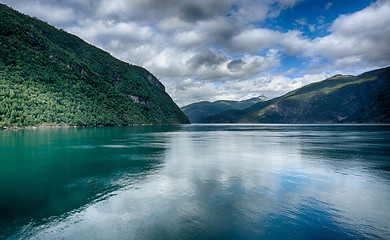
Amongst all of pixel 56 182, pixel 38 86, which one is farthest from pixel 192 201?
pixel 38 86

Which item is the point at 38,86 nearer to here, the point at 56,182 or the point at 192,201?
the point at 56,182

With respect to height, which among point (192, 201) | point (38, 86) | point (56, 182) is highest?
point (38, 86)

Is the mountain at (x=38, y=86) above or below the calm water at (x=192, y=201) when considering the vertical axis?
above

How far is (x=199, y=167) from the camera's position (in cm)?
2867

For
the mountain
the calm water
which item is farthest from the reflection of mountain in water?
the mountain

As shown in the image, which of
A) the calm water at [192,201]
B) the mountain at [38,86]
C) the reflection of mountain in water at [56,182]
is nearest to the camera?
the calm water at [192,201]

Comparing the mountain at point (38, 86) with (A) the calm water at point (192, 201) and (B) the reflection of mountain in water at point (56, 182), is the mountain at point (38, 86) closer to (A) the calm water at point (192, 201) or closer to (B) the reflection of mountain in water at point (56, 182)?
(B) the reflection of mountain in water at point (56, 182)

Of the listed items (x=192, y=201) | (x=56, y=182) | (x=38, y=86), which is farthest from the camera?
(x=38, y=86)

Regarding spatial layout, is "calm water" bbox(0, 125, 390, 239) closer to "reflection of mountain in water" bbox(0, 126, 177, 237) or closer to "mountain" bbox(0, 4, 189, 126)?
"reflection of mountain in water" bbox(0, 126, 177, 237)

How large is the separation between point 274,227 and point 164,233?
6444 millimetres

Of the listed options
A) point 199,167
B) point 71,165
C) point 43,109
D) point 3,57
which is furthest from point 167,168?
point 3,57

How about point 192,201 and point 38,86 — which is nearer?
point 192,201

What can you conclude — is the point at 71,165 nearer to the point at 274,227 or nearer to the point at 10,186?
the point at 10,186

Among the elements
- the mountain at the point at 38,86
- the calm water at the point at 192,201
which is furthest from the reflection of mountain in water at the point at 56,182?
the mountain at the point at 38,86
